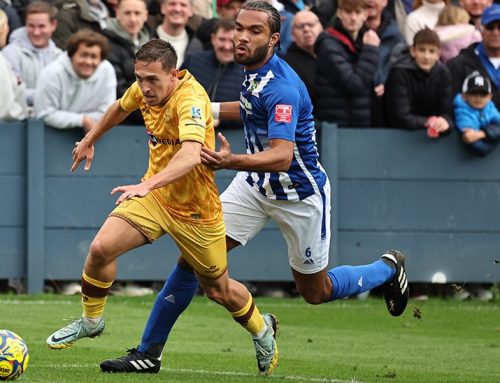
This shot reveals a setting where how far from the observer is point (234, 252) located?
14.1 meters

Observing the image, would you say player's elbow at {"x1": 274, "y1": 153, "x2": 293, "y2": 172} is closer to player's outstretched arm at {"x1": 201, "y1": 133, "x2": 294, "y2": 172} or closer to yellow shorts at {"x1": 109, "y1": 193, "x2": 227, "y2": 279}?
player's outstretched arm at {"x1": 201, "y1": 133, "x2": 294, "y2": 172}

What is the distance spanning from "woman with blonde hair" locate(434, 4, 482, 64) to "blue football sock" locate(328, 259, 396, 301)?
5.94 metres

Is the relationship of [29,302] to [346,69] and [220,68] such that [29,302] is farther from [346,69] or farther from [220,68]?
[346,69]

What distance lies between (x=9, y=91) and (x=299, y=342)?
435cm

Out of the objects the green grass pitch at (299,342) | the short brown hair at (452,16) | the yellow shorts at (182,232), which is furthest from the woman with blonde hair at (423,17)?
the yellow shorts at (182,232)

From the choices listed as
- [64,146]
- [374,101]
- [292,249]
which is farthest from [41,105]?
[292,249]

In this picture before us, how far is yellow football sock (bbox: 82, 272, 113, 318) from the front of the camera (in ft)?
28.0

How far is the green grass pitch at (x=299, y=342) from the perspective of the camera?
359 inches

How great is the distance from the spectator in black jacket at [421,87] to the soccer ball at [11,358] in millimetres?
7060

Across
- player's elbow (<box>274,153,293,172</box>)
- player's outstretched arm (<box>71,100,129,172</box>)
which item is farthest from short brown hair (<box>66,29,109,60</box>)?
player's elbow (<box>274,153,293,172</box>)

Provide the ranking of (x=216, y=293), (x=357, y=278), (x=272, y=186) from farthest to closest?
(x=357, y=278) < (x=272, y=186) < (x=216, y=293)

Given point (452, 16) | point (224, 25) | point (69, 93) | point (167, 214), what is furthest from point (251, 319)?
point (452, 16)

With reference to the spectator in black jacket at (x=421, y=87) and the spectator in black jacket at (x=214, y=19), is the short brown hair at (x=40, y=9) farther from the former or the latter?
the spectator in black jacket at (x=421, y=87)

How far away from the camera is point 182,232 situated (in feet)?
28.3
